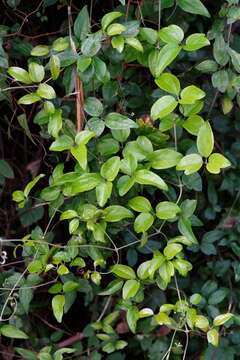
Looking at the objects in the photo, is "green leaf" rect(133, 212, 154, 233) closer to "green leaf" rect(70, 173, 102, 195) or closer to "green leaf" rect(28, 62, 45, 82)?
"green leaf" rect(70, 173, 102, 195)

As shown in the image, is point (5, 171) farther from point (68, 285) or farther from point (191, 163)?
A: point (191, 163)

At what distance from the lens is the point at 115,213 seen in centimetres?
89

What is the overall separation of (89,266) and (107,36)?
61 centimetres

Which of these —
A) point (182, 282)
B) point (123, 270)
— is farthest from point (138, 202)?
point (182, 282)

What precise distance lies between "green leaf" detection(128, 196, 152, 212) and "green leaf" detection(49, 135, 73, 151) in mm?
173

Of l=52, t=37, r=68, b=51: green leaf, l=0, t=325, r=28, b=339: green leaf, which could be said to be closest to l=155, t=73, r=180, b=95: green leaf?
l=52, t=37, r=68, b=51: green leaf

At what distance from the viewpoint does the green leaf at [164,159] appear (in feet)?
2.82

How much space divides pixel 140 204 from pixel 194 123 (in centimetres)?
20

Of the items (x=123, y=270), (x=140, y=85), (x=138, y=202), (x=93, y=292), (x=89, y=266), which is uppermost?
(x=140, y=85)

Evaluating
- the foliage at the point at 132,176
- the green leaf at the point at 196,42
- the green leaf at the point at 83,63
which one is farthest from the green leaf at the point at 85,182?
the green leaf at the point at 196,42

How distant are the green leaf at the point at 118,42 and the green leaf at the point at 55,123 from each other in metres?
0.17

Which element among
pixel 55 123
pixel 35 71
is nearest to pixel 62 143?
pixel 55 123

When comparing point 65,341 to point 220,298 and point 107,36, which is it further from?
point 107,36

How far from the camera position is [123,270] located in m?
0.94
